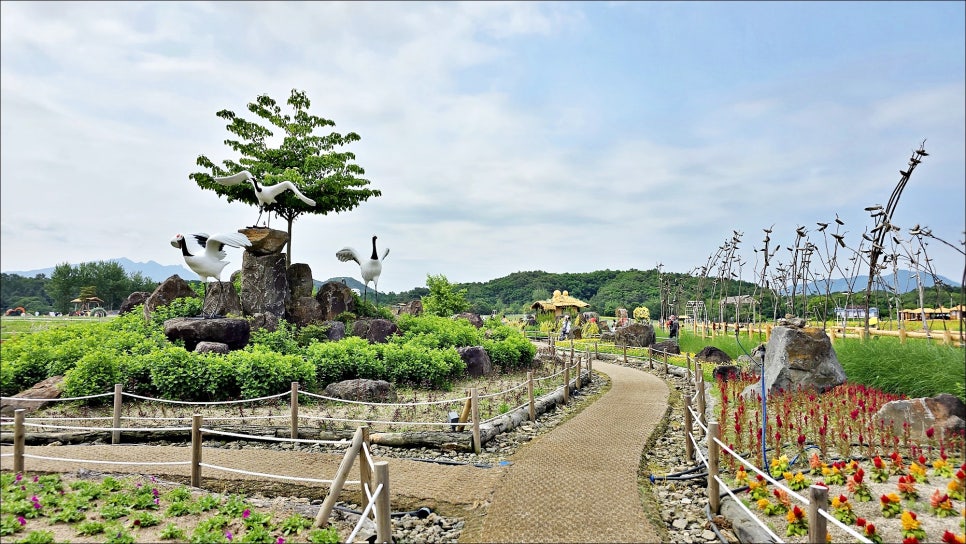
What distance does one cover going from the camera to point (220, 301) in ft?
44.1

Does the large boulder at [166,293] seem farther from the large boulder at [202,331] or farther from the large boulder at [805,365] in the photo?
the large boulder at [805,365]

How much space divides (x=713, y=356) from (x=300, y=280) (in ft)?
45.8

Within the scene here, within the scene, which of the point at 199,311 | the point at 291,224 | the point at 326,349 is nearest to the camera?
the point at 326,349

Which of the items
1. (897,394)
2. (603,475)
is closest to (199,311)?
(603,475)

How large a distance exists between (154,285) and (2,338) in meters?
11.6

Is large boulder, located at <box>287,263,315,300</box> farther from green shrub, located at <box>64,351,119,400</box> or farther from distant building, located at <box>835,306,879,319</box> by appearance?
distant building, located at <box>835,306,879,319</box>

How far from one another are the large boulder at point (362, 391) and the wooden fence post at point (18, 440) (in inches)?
218

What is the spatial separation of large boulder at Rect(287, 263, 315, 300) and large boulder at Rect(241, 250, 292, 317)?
46.5 inches

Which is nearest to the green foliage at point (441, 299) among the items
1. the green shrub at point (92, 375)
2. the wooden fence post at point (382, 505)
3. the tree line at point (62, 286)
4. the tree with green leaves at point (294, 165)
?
the tree with green leaves at point (294, 165)

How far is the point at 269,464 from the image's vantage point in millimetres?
7277

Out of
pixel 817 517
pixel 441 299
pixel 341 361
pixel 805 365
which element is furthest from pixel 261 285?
pixel 817 517

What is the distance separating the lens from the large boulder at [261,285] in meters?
14.3

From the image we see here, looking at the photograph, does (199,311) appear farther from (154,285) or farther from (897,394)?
(897,394)

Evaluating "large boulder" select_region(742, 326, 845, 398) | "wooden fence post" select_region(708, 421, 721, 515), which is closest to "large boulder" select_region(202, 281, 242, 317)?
"wooden fence post" select_region(708, 421, 721, 515)
